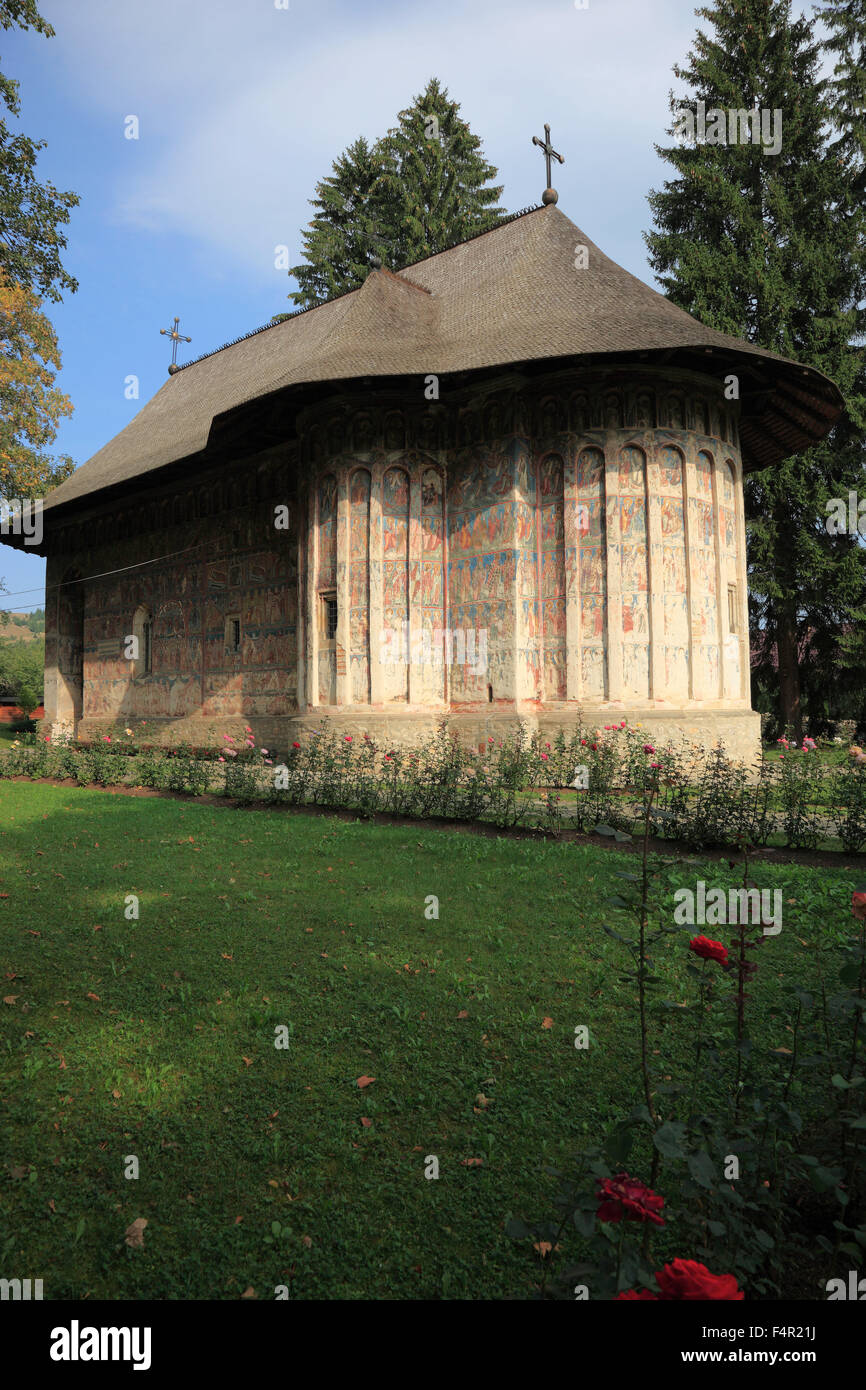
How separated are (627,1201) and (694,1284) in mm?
260

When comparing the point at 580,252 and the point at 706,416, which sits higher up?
the point at 580,252

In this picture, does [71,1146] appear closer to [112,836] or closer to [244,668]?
[112,836]

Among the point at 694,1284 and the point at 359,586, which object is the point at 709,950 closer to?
the point at 694,1284

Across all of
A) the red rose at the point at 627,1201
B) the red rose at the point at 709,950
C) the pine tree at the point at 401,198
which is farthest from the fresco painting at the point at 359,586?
the pine tree at the point at 401,198

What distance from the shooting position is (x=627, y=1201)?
1.44m

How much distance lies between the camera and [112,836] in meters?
Result: 8.43

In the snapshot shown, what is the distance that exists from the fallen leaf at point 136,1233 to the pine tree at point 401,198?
31860mm

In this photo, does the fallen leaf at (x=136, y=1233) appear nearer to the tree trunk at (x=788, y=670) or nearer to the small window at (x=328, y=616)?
the small window at (x=328, y=616)

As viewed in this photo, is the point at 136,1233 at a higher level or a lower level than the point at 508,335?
lower

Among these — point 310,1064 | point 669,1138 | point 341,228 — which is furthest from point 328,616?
point 341,228

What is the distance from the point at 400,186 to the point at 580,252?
1651 centimetres

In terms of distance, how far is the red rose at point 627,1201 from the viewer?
4.66ft

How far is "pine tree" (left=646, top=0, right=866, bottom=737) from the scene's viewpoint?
20625 millimetres
